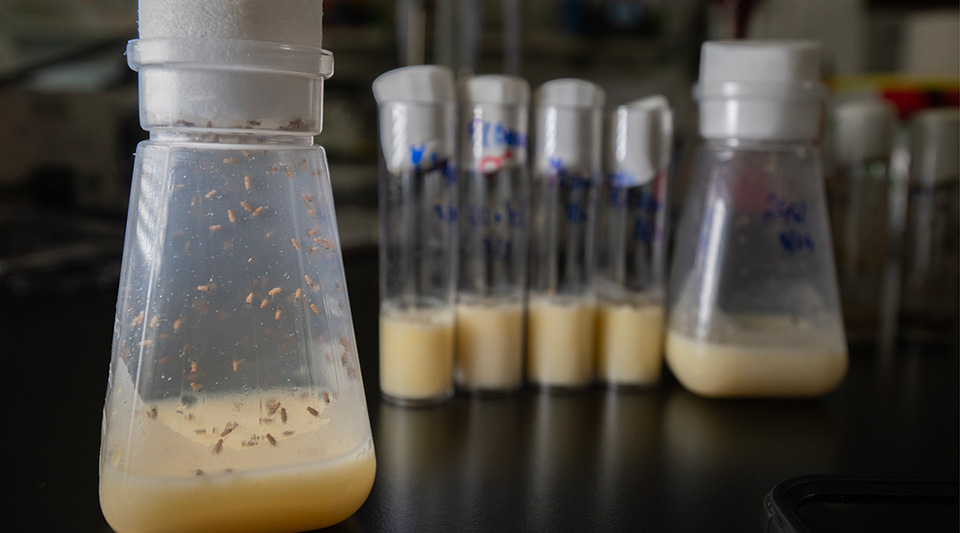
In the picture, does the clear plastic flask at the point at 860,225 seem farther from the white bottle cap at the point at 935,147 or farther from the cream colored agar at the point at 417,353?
the cream colored agar at the point at 417,353

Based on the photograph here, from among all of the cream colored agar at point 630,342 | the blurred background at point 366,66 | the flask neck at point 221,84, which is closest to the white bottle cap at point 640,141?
the cream colored agar at point 630,342

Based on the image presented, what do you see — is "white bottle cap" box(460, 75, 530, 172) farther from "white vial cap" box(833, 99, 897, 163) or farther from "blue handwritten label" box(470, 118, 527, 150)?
"white vial cap" box(833, 99, 897, 163)

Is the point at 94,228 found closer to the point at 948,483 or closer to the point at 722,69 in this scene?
the point at 722,69

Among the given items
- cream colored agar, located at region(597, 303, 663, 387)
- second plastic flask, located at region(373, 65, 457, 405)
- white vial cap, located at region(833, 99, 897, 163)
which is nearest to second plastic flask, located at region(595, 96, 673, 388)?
cream colored agar, located at region(597, 303, 663, 387)

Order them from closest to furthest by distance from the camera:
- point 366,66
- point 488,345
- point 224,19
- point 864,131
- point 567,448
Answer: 1. point 224,19
2. point 567,448
3. point 488,345
4. point 864,131
5. point 366,66

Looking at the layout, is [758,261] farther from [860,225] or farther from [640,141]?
[860,225]

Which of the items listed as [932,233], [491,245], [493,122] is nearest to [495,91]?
[493,122]

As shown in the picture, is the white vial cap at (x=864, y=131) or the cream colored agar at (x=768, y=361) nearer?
the cream colored agar at (x=768, y=361)
